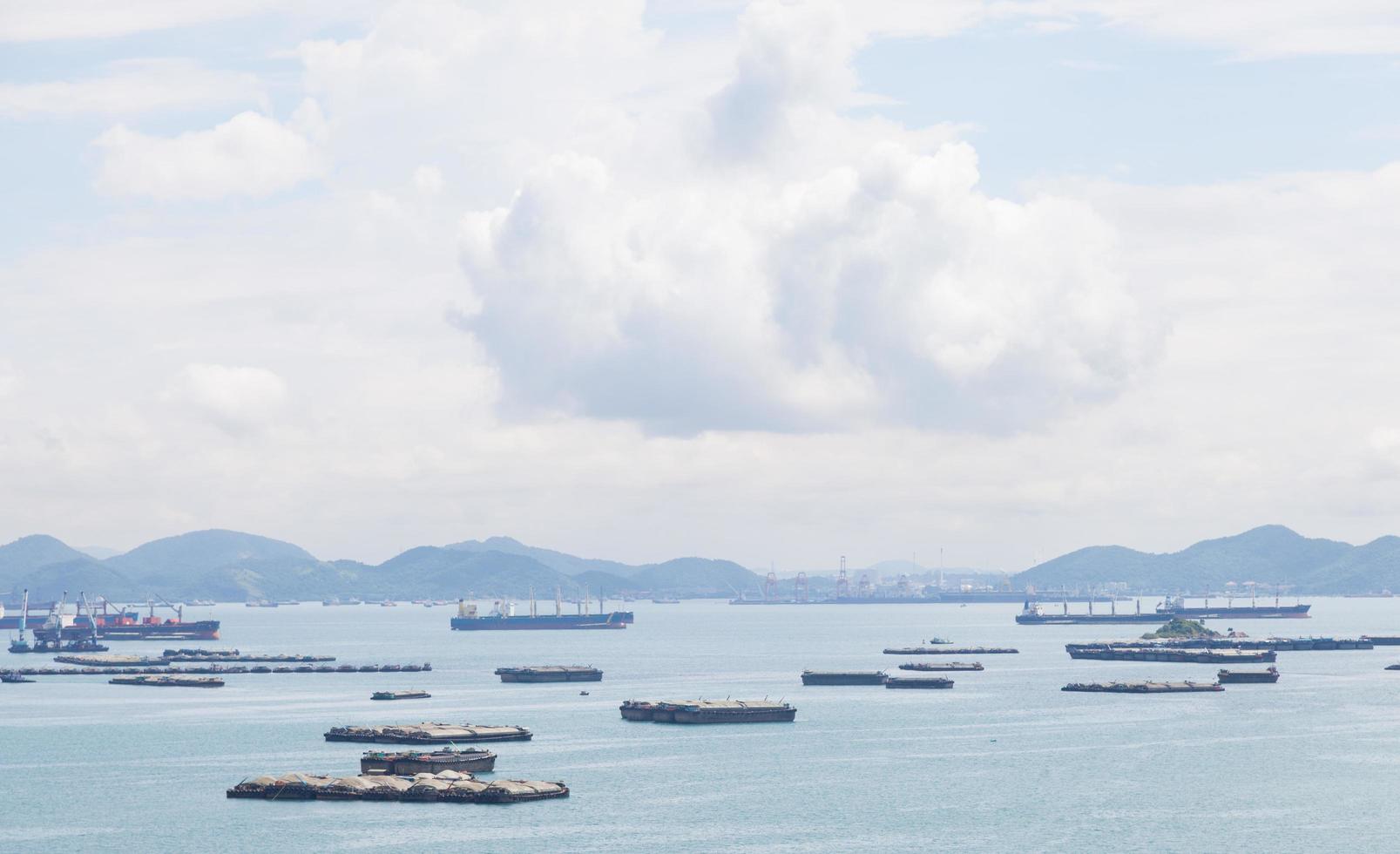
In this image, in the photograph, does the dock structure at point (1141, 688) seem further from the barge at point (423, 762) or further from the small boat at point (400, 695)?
the barge at point (423, 762)

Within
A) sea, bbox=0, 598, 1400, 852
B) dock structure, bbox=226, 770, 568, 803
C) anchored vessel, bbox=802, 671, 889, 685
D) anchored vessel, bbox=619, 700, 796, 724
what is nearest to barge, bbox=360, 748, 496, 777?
sea, bbox=0, 598, 1400, 852

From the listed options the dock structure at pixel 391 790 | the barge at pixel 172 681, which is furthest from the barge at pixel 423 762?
the barge at pixel 172 681

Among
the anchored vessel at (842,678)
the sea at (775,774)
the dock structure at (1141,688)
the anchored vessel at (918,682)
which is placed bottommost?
the sea at (775,774)

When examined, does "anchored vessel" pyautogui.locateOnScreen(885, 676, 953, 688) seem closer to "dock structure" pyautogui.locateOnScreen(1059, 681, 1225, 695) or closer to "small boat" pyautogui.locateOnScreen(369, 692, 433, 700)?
"dock structure" pyautogui.locateOnScreen(1059, 681, 1225, 695)

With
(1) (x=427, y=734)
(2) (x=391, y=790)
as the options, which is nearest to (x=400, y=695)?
(1) (x=427, y=734)

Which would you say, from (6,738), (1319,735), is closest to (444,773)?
(6,738)

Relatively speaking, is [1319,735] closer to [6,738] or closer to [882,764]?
[882,764]
